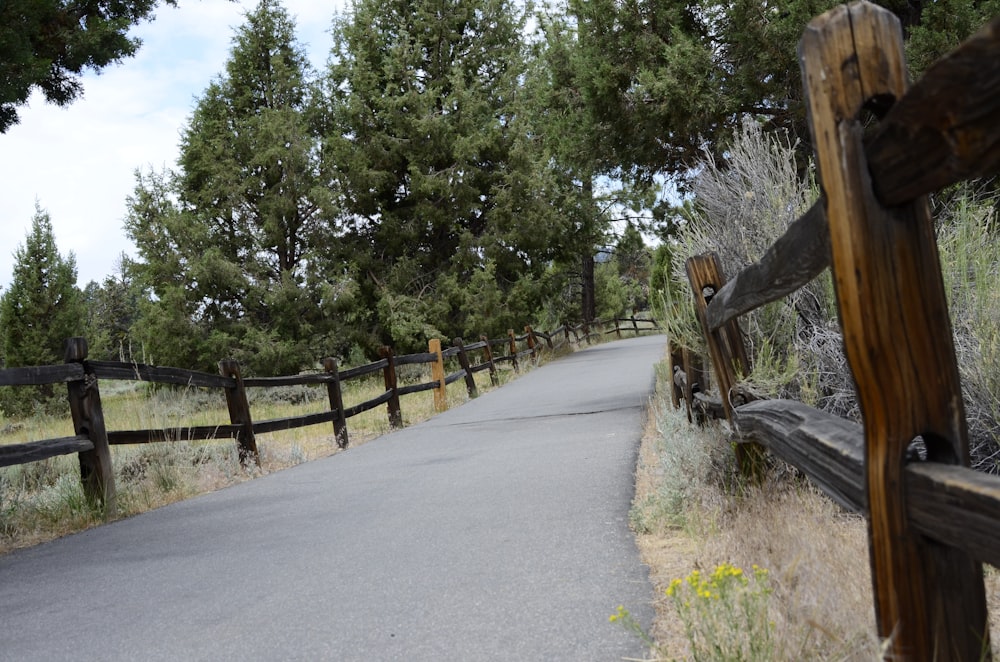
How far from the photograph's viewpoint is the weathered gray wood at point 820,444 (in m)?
2.40

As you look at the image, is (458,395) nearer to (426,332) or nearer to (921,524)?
(426,332)

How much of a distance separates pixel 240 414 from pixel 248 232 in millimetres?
19240

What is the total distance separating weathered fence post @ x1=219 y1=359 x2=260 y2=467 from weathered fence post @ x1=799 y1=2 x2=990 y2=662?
8681 mm

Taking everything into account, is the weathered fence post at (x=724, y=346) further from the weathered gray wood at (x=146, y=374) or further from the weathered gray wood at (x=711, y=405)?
the weathered gray wood at (x=146, y=374)

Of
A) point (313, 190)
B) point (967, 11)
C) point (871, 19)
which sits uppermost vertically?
point (313, 190)

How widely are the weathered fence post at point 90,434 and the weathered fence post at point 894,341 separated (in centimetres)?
696

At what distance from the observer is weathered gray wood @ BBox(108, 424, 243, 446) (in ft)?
27.0

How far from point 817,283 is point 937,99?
4.17 meters

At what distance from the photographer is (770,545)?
383 cm

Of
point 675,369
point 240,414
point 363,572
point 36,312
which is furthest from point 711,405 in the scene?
point 36,312

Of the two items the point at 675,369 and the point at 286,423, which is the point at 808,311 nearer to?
the point at 675,369

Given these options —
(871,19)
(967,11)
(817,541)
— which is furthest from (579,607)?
(967,11)

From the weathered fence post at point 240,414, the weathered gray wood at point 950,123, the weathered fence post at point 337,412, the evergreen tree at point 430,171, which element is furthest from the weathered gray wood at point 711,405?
the evergreen tree at point 430,171

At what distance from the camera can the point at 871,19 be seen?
2.08m
